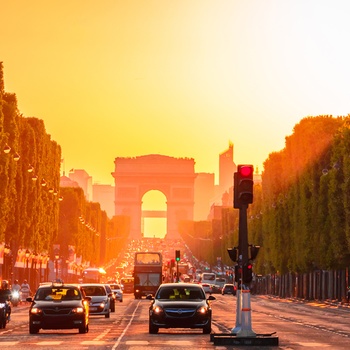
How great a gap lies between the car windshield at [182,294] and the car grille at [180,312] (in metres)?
1.58

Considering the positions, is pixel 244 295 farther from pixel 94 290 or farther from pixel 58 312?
pixel 94 290

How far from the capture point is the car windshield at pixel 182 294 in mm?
48156

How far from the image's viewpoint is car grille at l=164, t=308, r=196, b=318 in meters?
46.3

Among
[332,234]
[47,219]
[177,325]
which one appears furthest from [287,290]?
[177,325]

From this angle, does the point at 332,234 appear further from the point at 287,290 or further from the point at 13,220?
the point at 287,290

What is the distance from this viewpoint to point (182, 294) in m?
48.4

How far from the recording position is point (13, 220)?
3930 inches

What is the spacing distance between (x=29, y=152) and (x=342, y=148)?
26.4m

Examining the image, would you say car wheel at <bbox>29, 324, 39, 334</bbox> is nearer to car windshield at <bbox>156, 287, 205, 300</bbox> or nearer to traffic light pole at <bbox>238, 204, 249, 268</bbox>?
car windshield at <bbox>156, 287, 205, 300</bbox>

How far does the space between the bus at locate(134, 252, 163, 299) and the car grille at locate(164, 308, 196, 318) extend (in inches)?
3082

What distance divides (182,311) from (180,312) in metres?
0.08

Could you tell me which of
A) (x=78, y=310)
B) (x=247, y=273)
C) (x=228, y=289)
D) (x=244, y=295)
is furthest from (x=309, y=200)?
(x=244, y=295)

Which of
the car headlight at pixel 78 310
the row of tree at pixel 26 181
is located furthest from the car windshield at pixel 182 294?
the row of tree at pixel 26 181

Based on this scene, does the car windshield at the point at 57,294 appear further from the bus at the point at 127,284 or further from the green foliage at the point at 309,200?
the bus at the point at 127,284
